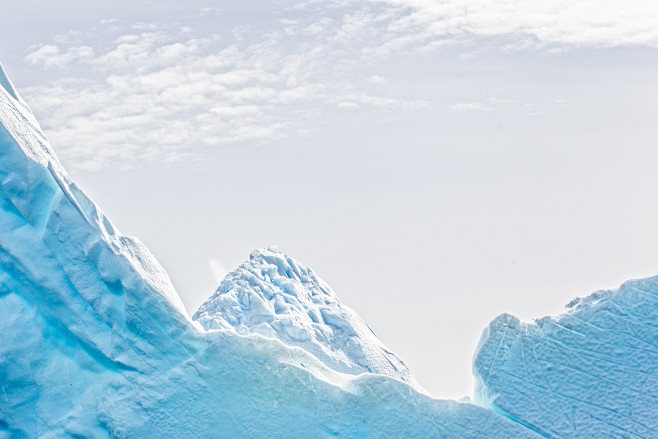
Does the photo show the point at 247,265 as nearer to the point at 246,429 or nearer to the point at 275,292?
the point at 275,292

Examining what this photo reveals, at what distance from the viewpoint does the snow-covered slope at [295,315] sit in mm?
20047

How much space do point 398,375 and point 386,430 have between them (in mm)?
10444

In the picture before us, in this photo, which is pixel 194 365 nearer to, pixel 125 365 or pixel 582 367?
pixel 125 365

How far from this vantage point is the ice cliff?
973cm

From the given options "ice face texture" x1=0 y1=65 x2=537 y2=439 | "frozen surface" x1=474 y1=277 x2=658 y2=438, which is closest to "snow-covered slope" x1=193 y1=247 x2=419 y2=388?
A: "ice face texture" x1=0 y1=65 x2=537 y2=439

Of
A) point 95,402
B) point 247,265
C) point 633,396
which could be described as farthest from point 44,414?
point 247,265

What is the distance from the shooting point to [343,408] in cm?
1007

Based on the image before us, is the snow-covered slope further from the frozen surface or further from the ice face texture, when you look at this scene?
the frozen surface

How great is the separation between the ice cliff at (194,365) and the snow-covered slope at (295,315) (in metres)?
8.47

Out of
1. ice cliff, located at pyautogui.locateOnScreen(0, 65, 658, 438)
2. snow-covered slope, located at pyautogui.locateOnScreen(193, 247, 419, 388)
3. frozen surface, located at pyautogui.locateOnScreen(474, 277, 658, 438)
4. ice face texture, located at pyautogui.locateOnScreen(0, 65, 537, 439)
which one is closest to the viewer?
frozen surface, located at pyautogui.locateOnScreen(474, 277, 658, 438)

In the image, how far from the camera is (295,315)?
20.9m

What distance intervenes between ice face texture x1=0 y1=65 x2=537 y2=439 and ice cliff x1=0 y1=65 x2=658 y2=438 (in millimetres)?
15

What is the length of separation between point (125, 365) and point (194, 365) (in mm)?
836

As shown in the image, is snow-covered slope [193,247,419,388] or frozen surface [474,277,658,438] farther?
snow-covered slope [193,247,419,388]
